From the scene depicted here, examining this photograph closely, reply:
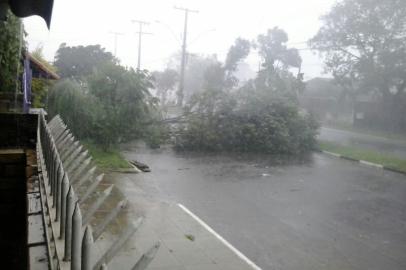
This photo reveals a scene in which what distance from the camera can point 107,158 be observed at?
1245 cm

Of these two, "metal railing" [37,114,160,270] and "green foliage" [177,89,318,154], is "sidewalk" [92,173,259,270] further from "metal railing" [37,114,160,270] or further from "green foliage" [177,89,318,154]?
"green foliage" [177,89,318,154]

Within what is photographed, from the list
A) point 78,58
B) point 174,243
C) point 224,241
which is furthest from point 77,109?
point 78,58

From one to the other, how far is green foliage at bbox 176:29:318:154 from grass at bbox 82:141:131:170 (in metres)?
3.80

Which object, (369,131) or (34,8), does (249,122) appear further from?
(369,131)

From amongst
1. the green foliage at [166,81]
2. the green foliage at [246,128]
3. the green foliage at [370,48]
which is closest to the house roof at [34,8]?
the green foliage at [246,128]

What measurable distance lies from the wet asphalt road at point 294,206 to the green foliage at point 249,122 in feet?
5.85

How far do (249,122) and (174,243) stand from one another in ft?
39.0

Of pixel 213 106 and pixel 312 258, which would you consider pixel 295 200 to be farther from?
pixel 213 106

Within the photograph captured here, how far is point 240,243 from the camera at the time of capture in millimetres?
6324

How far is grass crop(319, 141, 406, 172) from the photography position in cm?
1487

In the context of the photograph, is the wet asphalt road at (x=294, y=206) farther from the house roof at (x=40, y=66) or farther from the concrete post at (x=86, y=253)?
the house roof at (x=40, y=66)

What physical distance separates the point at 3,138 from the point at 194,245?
342 centimetres

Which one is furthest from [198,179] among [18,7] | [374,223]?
[18,7]

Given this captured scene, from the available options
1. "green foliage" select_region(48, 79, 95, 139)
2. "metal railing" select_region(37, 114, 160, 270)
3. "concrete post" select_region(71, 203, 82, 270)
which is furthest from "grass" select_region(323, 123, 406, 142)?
"concrete post" select_region(71, 203, 82, 270)
